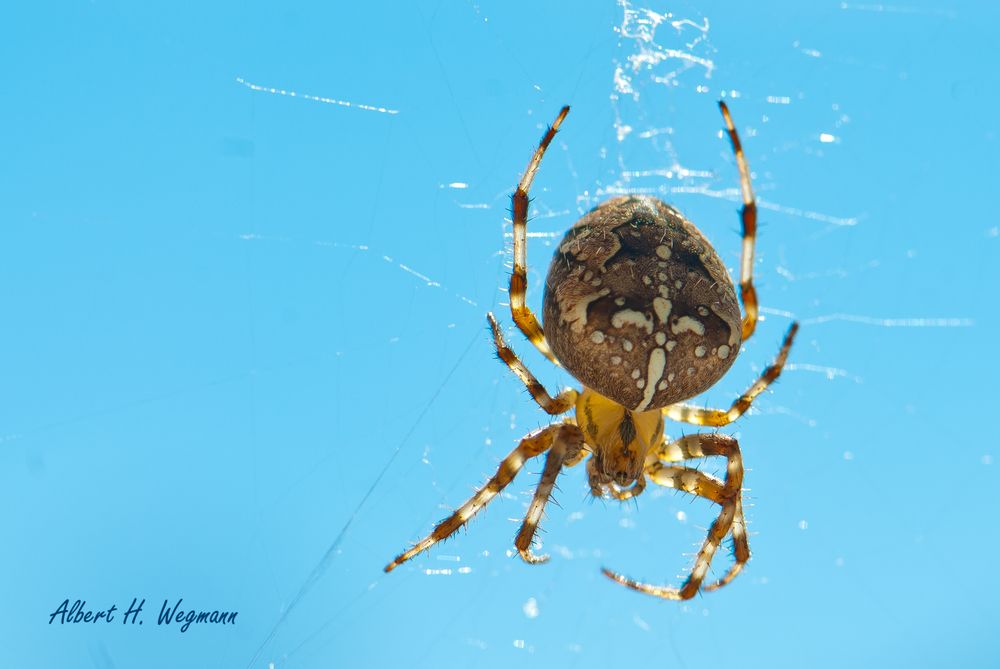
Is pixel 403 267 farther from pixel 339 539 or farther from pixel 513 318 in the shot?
pixel 339 539

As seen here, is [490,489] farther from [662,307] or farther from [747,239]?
[747,239]

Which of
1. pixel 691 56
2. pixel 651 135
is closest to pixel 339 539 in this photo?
pixel 651 135

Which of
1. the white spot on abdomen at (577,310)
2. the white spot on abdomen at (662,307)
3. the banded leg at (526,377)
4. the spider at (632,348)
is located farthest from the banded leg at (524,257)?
the white spot on abdomen at (662,307)

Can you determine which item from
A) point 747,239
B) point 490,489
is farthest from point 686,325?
point 490,489

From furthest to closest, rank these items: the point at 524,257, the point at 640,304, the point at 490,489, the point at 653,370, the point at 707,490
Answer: the point at 707,490, the point at 490,489, the point at 524,257, the point at 653,370, the point at 640,304

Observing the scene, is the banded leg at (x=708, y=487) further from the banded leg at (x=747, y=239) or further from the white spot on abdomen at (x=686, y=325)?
the white spot on abdomen at (x=686, y=325)

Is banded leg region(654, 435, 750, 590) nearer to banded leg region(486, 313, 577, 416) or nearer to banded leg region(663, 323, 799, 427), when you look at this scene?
banded leg region(663, 323, 799, 427)
